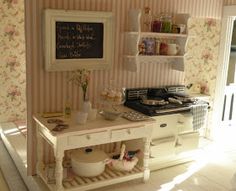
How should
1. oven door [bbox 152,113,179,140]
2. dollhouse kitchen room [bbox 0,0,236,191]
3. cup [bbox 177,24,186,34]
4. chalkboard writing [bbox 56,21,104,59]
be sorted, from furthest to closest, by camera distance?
cup [bbox 177,24,186,34] → oven door [bbox 152,113,179,140] → chalkboard writing [bbox 56,21,104,59] → dollhouse kitchen room [bbox 0,0,236,191]

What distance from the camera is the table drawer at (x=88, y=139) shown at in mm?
2536

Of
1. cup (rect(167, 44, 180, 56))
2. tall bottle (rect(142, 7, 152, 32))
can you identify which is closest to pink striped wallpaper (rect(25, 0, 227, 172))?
tall bottle (rect(142, 7, 152, 32))

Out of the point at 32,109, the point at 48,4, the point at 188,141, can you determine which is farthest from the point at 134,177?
the point at 48,4

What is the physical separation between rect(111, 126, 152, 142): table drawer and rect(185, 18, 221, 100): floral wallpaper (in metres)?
1.36

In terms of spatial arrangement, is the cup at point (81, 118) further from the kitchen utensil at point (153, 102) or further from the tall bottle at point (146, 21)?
the tall bottle at point (146, 21)

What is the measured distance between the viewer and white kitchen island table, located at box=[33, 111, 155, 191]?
252cm

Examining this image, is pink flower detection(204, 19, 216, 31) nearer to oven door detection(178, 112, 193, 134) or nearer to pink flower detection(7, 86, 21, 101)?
oven door detection(178, 112, 193, 134)

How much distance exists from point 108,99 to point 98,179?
0.78 m

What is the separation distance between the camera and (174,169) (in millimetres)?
3441

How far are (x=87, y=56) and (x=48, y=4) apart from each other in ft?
2.06

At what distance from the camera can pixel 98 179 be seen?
113 inches

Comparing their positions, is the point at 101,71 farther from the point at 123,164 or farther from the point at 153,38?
the point at 123,164

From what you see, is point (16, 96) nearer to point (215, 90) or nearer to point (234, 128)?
point (215, 90)

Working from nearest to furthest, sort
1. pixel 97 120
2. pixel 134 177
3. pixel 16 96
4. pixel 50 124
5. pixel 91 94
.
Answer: pixel 50 124 → pixel 97 120 → pixel 134 177 → pixel 91 94 → pixel 16 96
